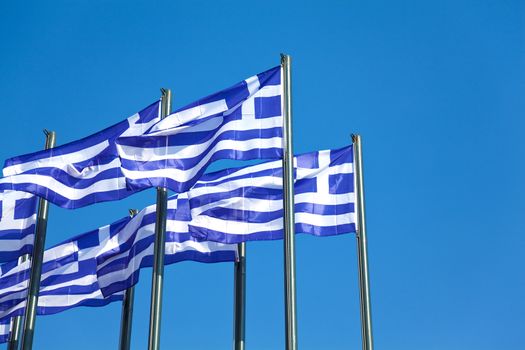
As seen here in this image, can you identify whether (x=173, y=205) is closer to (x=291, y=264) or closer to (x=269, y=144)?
(x=269, y=144)

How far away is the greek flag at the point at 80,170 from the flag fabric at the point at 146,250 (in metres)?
1.48

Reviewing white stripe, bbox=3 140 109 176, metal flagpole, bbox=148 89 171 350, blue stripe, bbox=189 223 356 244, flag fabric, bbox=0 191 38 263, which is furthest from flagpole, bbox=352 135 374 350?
flag fabric, bbox=0 191 38 263

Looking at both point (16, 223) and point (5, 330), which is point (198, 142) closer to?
point (16, 223)

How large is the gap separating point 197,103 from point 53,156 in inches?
177

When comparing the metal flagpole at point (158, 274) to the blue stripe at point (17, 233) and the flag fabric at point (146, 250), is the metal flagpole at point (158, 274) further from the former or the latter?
the blue stripe at point (17, 233)

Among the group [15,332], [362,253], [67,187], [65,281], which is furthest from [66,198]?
[362,253]

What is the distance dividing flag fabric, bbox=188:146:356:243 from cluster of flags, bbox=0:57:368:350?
0.02m

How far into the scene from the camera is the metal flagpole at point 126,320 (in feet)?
72.5

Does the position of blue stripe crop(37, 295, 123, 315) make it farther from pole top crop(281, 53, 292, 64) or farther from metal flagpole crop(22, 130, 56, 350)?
pole top crop(281, 53, 292, 64)

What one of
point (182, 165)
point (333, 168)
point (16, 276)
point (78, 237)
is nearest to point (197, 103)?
point (182, 165)

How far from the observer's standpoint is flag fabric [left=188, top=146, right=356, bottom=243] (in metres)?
19.3

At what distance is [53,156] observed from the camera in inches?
797

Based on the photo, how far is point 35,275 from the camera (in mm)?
20688

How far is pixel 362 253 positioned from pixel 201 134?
4.48 meters
